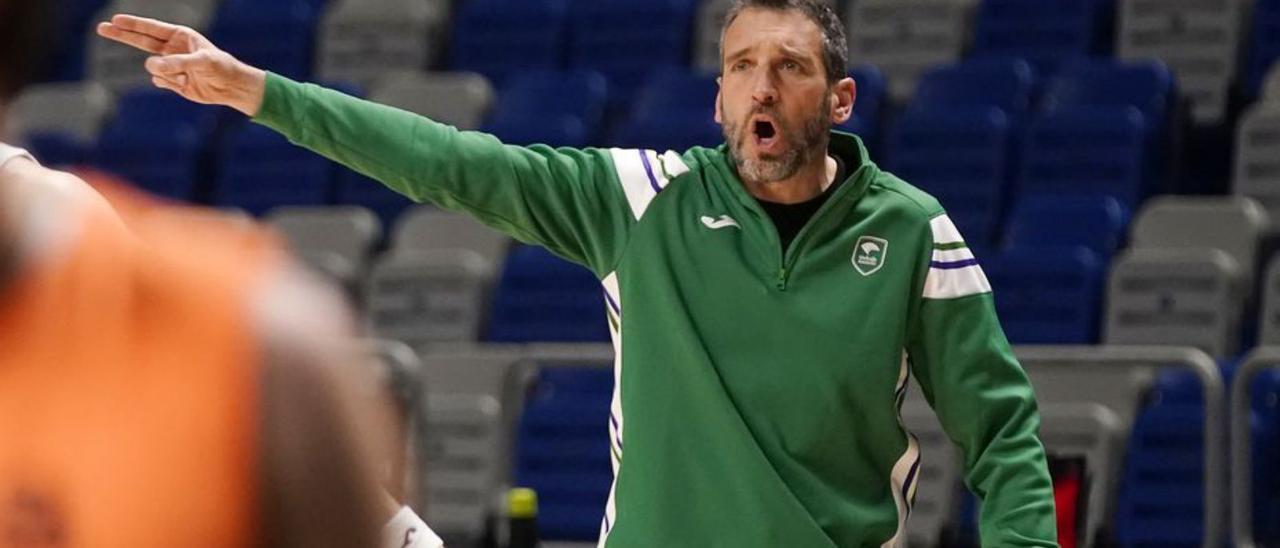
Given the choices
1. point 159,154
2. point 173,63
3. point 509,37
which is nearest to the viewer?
point 173,63

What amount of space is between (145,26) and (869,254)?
1.41 m

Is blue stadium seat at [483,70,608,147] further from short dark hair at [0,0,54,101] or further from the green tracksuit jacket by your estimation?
short dark hair at [0,0,54,101]

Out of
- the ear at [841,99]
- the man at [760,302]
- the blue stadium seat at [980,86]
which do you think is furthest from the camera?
the blue stadium seat at [980,86]

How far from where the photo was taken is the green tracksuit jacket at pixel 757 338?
3.67m

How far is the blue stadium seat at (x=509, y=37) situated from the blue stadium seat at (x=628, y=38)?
0.30ft

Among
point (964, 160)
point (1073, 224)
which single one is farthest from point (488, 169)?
point (964, 160)

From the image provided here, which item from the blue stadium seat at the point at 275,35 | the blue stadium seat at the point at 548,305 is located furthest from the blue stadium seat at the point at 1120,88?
the blue stadium seat at the point at 275,35

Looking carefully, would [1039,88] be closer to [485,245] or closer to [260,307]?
[485,245]

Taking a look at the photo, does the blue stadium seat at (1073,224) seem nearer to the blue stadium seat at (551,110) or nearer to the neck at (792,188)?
the blue stadium seat at (551,110)

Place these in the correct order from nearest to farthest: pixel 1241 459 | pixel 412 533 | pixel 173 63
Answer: pixel 412 533
pixel 173 63
pixel 1241 459

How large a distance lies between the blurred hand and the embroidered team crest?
1.14 metres

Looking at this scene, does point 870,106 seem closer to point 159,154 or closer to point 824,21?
point 159,154

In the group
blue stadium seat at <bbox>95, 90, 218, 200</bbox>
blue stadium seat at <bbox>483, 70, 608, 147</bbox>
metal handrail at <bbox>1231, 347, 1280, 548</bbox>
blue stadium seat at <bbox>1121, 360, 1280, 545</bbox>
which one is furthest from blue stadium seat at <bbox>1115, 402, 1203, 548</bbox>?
blue stadium seat at <bbox>95, 90, 218, 200</bbox>

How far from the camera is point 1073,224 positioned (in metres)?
7.69
